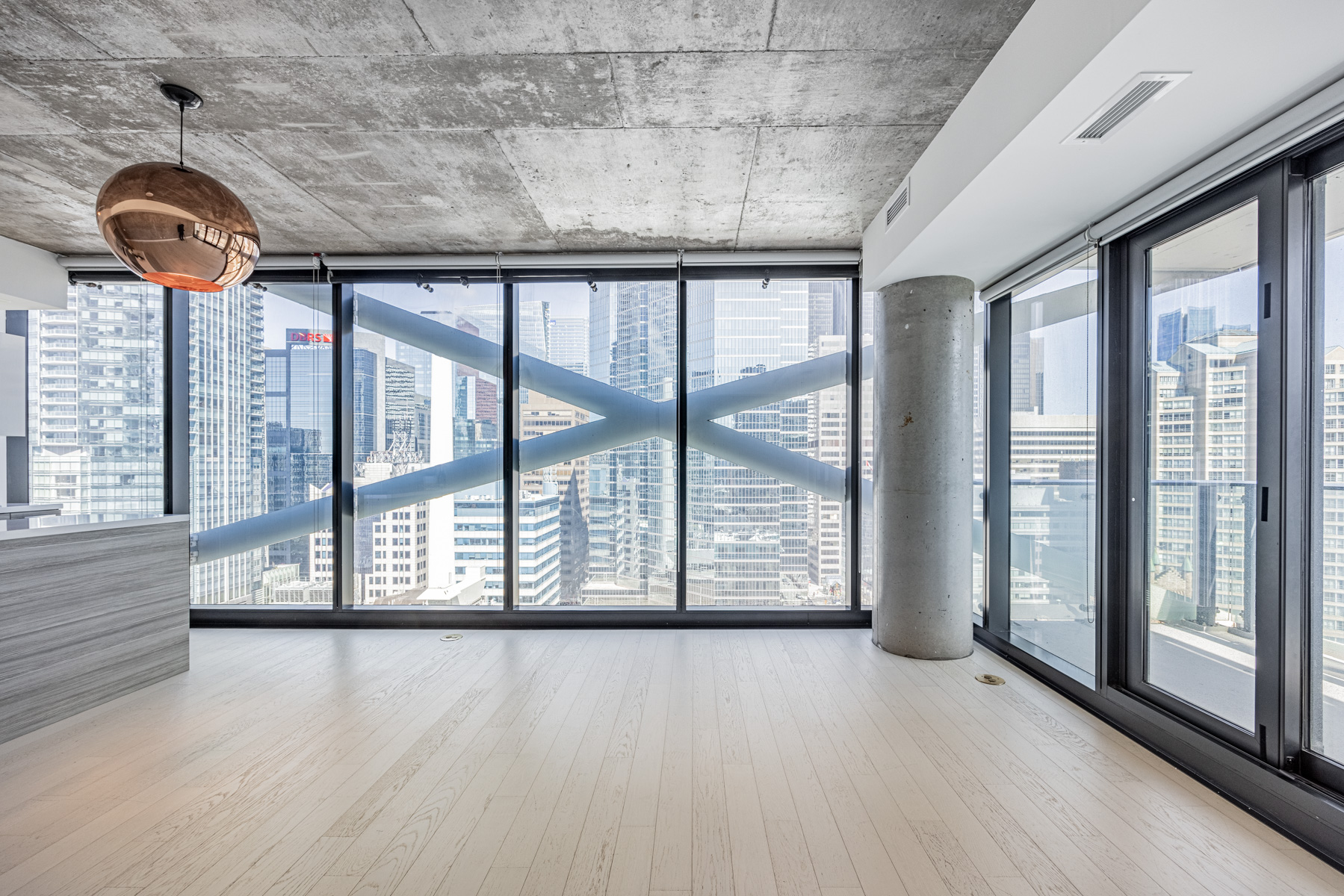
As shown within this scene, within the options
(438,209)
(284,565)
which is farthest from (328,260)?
(284,565)

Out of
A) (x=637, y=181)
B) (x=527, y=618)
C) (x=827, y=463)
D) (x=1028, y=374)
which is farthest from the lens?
(x=827, y=463)

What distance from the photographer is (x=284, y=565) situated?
4.88 m

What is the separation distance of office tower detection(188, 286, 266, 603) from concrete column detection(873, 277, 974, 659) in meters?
4.64

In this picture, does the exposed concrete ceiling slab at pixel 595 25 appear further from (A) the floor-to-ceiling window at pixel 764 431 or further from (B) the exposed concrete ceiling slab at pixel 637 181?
(A) the floor-to-ceiling window at pixel 764 431

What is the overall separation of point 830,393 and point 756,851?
358 centimetres

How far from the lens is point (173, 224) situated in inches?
81.7

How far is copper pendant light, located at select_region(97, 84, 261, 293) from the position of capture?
6.78 ft

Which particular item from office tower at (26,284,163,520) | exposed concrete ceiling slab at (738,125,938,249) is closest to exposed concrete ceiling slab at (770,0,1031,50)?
exposed concrete ceiling slab at (738,125,938,249)

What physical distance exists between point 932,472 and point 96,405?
6.67 m

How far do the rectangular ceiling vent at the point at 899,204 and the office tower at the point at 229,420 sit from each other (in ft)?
15.0

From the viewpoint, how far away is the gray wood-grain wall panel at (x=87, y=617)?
2838 mm

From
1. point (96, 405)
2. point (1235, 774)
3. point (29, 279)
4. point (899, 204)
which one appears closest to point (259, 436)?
point (96, 405)

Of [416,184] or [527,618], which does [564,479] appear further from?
[416,184]

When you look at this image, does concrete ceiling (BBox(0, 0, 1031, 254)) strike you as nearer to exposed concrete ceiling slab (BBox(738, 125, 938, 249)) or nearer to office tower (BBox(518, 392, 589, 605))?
exposed concrete ceiling slab (BBox(738, 125, 938, 249))
